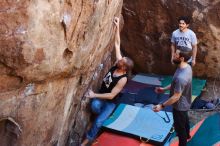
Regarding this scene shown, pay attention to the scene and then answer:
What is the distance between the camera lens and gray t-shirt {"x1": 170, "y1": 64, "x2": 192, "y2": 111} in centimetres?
480

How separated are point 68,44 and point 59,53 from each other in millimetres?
159

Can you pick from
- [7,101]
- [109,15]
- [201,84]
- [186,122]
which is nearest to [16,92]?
[7,101]

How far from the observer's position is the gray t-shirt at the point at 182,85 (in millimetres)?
4801

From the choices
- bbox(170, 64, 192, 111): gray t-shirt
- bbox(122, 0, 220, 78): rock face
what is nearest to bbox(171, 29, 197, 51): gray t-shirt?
bbox(122, 0, 220, 78): rock face

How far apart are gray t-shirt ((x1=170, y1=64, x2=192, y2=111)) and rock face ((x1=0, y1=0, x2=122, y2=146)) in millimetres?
1077

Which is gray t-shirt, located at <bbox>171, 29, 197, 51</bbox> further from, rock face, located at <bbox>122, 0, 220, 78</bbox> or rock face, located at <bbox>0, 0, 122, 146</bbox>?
rock face, located at <bbox>0, 0, 122, 146</bbox>

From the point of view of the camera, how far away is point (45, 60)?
4055 mm

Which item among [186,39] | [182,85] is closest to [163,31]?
Answer: [186,39]

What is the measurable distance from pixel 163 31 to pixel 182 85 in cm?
331

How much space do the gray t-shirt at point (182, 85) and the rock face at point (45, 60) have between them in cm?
108

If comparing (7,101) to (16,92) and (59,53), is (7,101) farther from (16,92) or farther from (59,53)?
(59,53)

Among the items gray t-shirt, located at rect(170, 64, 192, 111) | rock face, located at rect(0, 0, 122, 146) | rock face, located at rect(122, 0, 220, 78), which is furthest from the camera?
rock face, located at rect(122, 0, 220, 78)

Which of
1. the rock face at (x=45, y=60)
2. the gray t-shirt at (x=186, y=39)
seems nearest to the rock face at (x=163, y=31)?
the gray t-shirt at (x=186, y=39)

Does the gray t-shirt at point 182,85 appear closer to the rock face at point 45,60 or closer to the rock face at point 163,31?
the rock face at point 45,60
